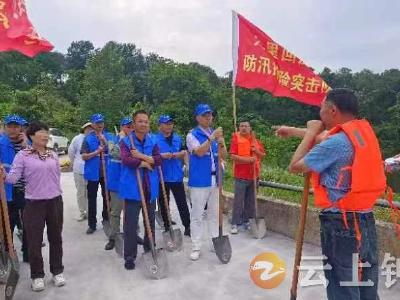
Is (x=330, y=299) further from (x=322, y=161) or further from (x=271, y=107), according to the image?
(x=271, y=107)

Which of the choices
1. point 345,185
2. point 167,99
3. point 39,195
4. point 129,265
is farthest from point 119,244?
point 167,99

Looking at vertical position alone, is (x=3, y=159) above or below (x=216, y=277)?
above

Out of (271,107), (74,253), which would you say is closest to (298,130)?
(74,253)

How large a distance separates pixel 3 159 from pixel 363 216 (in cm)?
431

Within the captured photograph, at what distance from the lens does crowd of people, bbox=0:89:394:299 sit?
Result: 2838mm

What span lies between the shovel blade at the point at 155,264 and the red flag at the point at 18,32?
2462 millimetres

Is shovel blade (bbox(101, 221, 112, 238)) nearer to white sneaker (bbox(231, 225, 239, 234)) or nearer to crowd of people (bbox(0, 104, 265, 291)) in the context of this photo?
crowd of people (bbox(0, 104, 265, 291))

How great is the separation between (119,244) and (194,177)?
1321 mm

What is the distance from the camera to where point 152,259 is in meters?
4.95

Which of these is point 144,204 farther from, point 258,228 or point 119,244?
point 258,228

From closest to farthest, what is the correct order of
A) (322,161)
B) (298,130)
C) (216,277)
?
(322,161) < (298,130) < (216,277)

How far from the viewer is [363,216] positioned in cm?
292

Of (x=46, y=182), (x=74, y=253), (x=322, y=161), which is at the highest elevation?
(x=322, y=161)

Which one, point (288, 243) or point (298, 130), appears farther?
point (288, 243)
